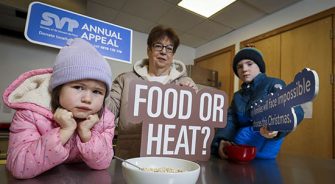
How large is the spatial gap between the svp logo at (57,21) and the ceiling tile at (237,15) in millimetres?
1948

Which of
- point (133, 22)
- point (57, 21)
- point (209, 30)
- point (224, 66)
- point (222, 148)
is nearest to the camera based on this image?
point (222, 148)

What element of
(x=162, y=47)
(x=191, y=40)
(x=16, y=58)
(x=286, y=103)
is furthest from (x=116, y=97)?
(x=191, y=40)

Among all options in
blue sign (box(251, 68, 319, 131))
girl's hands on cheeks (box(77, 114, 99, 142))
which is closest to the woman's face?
blue sign (box(251, 68, 319, 131))

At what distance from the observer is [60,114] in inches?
18.7

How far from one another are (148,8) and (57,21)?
1787 millimetres

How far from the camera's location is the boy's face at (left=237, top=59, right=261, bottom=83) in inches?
38.8

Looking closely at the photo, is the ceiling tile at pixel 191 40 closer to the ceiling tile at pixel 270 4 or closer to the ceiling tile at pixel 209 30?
the ceiling tile at pixel 209 30

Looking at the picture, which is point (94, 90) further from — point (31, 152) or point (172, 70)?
point (172, 70)

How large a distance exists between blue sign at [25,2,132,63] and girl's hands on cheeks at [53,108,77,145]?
639 millimetres

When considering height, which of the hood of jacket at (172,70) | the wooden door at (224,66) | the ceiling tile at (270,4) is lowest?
the hood of jacket at (172,70)

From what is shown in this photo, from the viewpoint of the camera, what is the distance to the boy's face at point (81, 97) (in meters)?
0.49

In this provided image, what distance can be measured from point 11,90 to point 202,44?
346 centimetres

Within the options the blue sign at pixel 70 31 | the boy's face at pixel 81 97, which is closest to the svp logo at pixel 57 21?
the blue sign at pixel 70 31

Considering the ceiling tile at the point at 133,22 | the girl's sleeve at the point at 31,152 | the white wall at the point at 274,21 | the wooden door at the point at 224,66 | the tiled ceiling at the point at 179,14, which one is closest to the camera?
the girl's sleeve at the point at 31,152
